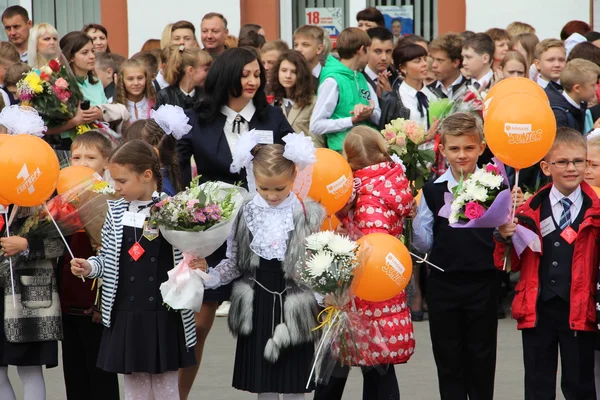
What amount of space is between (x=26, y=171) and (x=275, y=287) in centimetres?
146

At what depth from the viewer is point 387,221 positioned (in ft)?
20.8

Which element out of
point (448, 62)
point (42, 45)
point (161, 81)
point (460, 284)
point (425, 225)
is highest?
point (42, 45)

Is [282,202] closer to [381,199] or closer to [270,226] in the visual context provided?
[270,226]

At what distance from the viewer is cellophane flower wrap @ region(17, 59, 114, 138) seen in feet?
25.5

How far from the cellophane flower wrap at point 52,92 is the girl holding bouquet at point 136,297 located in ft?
6.43

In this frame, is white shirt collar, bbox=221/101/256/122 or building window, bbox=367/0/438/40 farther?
building window, bbox=367/0/438/40

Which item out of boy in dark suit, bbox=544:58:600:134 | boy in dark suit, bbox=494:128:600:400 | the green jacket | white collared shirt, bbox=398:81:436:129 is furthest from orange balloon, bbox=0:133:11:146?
white collared shirt, bbox=398:81:436:129

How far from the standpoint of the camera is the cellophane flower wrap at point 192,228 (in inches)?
218

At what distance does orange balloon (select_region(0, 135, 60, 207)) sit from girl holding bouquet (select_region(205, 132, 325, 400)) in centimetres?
104

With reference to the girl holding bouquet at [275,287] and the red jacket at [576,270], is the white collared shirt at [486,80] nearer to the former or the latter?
the red jacket at [576,270]

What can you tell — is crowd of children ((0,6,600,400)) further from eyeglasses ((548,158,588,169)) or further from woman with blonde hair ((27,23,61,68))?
woman with blonde hair ((27,23,61,68))

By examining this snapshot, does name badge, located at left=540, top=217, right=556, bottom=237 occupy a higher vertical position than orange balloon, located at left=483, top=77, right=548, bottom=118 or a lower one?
lower

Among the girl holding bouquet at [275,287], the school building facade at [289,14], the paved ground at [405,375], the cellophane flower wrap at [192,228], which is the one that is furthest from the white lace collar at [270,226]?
the school building facade at [289,14]

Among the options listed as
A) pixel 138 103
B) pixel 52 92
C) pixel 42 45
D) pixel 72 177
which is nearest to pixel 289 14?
pixel 138 103
